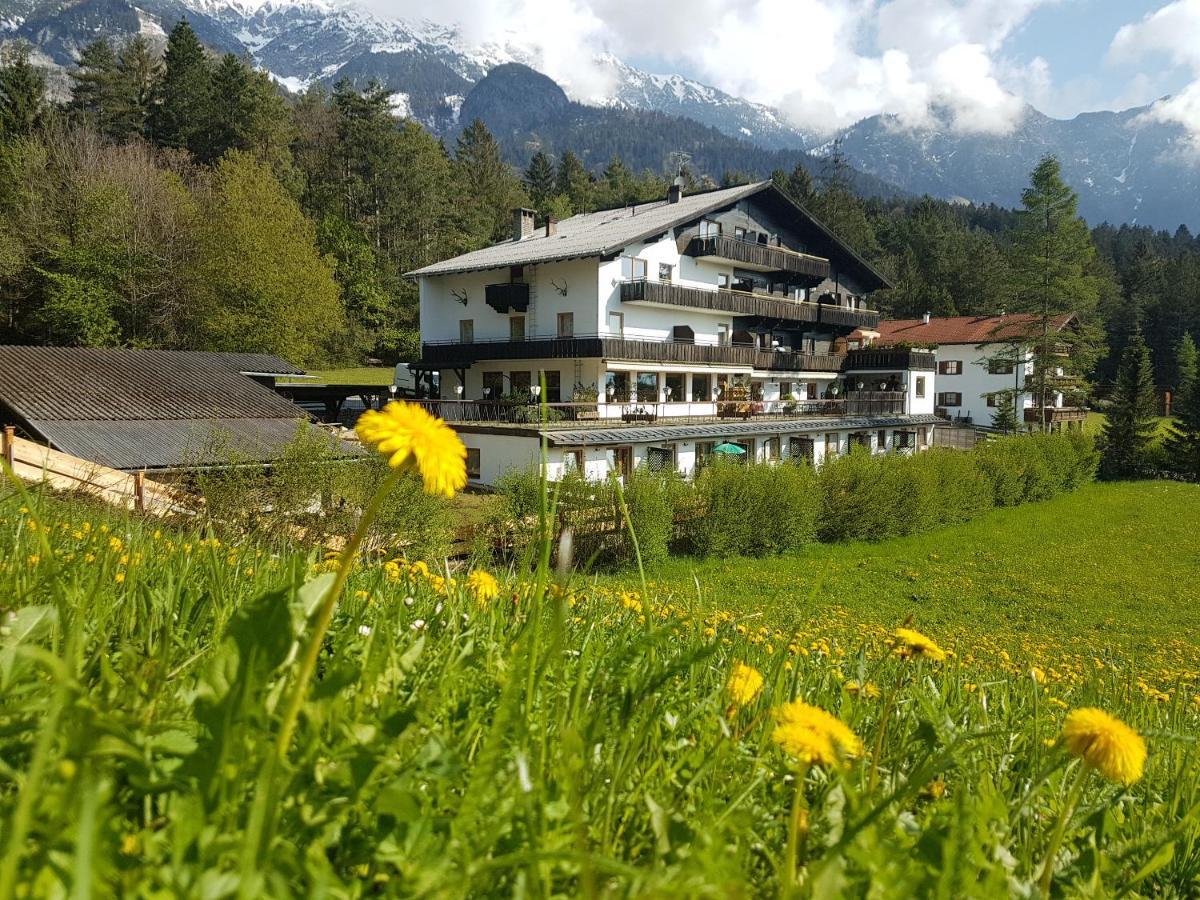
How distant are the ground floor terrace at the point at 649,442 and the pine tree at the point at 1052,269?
1412 cm

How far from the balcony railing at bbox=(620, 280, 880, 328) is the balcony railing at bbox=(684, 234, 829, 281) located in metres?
1.62

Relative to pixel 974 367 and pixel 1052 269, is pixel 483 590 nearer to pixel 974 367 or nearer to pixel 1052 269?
pixel 1052 269

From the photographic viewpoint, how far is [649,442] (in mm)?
28266

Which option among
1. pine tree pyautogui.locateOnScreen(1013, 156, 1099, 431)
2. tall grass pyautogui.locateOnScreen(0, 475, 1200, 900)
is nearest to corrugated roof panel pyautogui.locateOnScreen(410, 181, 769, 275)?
pine tree pyautogui.locateOnScreen(1013, 156, 1099, 431)

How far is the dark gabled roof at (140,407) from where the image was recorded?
1529 cm

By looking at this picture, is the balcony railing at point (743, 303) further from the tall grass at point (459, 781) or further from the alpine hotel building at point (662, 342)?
the tall grass at point (459, 781)

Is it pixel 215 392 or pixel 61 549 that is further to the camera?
pixel 215 392

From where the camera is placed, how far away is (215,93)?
51.1m

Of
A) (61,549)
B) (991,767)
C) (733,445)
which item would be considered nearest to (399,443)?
(991,767)

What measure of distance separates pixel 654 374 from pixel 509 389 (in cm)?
681

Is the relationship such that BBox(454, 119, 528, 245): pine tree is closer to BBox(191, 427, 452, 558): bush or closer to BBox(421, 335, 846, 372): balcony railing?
BBox(421, 335, 846, 372): balcony railing

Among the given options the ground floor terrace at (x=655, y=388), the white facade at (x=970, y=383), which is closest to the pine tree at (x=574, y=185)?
the white facade at (x=970, y=383)

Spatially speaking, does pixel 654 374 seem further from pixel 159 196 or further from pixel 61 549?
pixel 61 549

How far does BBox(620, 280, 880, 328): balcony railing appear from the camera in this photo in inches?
1264
